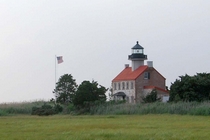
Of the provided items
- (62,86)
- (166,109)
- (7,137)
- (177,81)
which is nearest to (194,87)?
(177,81)

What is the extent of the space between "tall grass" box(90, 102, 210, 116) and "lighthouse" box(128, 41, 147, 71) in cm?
1933

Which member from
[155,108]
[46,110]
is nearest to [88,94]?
[46,110]

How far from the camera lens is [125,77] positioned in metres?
70.5

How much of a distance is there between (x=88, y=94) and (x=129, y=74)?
18.5 metres

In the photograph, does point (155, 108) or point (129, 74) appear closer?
point (155, 108)

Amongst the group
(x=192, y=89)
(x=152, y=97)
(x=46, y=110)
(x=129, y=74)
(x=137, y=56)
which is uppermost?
(x=137, y=56)

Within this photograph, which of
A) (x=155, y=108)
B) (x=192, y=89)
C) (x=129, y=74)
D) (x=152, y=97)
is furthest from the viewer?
(x=129, y=74)

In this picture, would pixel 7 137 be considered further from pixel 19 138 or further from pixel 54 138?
pixel 54 138

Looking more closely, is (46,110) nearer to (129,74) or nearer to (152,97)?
(152,97)

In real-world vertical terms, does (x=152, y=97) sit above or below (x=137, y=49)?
below

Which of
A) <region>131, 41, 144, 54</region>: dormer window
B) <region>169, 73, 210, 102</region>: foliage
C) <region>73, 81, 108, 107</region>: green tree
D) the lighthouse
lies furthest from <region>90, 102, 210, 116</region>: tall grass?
<region>131, 41, 144, 54</region>: dormer window

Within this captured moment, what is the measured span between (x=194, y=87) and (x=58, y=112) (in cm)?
1502

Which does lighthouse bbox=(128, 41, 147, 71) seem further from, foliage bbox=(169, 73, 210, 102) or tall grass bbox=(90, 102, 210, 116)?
tall grass bbox=(90, 102, 210, 116)

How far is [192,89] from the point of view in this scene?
50156 mm
